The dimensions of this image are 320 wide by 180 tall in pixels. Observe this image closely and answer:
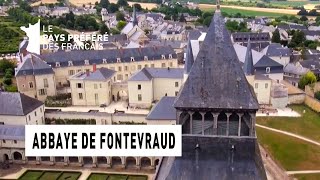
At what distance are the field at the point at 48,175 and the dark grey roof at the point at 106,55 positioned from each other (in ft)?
110

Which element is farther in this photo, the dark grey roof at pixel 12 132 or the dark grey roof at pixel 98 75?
the dark grey roof at pixel 98 75

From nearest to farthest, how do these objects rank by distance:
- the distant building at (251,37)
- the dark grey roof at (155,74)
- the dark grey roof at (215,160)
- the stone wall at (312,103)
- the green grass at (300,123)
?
the dark grey roof at (215,160), the green grass at (300,123), the stone wall at (312,103), the dark grey roof at (155,74), the distant building at (251,37)

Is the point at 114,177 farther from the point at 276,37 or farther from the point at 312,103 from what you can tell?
the point at 276,37

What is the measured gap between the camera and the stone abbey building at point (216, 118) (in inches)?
699

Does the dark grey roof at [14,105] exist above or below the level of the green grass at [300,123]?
above

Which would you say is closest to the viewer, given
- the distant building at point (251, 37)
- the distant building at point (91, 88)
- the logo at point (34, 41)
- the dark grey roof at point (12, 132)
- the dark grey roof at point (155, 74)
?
the dark grey roof at point (12, 132)

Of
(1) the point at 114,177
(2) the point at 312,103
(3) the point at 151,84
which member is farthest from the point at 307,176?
(3) the point at 151,84

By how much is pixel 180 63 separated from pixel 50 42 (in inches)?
1479

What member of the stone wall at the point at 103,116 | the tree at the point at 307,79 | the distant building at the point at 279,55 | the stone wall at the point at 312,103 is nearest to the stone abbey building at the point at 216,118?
the stone wall at the point at 103,116

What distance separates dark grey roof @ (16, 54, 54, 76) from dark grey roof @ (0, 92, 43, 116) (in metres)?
14.0

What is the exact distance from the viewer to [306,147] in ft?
170

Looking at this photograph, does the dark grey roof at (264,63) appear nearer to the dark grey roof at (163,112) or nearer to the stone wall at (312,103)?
the stone wall at (312,103)

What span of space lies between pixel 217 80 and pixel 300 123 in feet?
155

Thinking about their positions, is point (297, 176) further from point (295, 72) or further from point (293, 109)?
point (295, 72)
